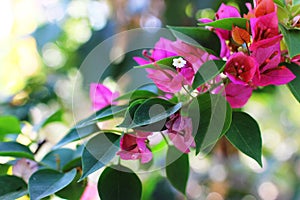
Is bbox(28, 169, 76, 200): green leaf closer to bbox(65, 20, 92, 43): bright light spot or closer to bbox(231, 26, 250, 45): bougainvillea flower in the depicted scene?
bbox(231, 26, 250, 45): bougainvillea flower

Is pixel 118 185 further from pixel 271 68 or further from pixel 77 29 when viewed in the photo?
pixel 77 29

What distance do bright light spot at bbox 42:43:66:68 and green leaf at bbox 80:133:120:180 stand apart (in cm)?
88

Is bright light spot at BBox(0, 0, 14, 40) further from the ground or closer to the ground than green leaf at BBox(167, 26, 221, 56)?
closer to the ground

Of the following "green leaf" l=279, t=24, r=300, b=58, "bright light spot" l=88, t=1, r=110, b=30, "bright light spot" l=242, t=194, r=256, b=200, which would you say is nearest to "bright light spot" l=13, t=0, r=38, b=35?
"bright light spot" l=88, t=1, r=110, b=30

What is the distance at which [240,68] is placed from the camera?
36 centimetres

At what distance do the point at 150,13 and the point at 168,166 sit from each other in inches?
28.0

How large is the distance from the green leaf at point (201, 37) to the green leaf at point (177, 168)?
113 millimetres

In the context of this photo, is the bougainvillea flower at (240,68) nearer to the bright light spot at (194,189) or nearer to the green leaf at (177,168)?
the green leaf at (177,168)

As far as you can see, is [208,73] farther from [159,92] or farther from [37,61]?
[37,61]

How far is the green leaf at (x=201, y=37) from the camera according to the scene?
380 mm

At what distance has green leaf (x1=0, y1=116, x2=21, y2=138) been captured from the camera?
0.53m

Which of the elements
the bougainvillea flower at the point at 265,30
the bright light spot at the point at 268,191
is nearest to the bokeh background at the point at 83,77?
the bright light spot at the point at 268,191

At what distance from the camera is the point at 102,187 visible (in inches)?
14.7

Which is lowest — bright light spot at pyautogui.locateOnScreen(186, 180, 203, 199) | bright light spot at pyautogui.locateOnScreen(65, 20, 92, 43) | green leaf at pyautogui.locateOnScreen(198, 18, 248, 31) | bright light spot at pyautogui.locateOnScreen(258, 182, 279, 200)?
bright light spot at pyautogui.locateOnScreen(258, 182, 279, 200)
